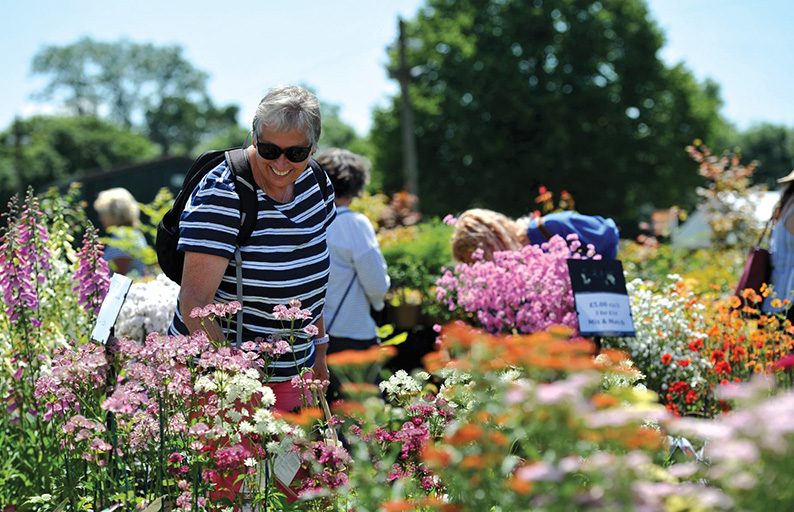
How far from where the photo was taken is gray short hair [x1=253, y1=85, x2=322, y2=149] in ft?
7.63

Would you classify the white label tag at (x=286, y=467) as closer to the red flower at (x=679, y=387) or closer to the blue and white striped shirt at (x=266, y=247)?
the blue and white striped shirt at (x=266, y=247)

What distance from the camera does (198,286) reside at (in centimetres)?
223

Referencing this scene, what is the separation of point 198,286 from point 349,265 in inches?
65.0

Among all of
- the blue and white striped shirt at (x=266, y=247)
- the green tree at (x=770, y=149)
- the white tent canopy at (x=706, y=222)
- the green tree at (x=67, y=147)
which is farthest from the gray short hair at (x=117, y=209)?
the green tree at (x=770, y=149)

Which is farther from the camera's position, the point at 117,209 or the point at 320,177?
the point at 117,209

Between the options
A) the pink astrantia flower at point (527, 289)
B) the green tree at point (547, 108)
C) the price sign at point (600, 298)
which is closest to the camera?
the price sign at point (600, 298)

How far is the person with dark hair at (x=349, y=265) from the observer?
3.78 metres

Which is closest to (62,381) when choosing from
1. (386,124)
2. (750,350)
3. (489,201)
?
(750,350)

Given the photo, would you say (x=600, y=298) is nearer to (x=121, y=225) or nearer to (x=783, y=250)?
(x=783, y=250)

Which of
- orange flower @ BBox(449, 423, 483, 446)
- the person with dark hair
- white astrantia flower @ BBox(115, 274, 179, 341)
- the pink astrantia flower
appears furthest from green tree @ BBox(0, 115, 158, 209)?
orange flower @ BBox(449, 423, 483, 446)

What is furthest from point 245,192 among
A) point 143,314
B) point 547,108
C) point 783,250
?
point 547,108

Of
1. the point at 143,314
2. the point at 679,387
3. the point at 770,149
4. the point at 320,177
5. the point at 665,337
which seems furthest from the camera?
the point at 770,149

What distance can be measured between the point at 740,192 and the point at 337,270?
8.53 meters

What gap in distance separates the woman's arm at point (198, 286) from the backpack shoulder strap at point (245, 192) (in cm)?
14
